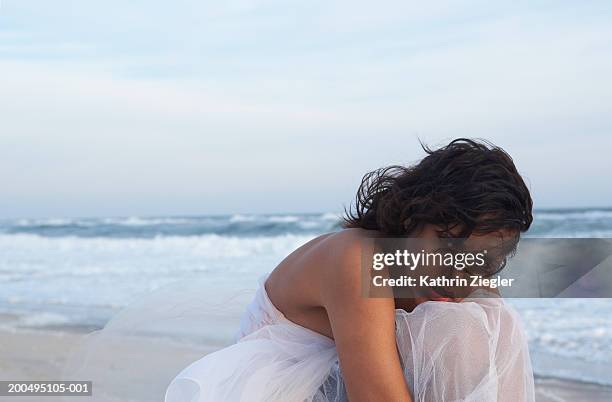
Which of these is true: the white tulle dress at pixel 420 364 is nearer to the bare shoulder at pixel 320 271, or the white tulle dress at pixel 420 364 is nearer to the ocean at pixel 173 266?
the bare shoulder at pixel 320 271

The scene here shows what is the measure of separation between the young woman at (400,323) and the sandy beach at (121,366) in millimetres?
859

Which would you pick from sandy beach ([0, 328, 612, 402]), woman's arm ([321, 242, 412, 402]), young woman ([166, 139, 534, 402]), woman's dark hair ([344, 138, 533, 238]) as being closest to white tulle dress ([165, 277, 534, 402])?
young woman ([166, 139, 534, 402])

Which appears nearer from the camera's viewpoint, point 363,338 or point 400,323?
point 363,338

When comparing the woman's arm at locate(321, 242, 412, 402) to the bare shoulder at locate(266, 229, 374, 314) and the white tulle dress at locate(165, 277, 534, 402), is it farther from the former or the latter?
the white tulle dress at locate(165, 277, 534, 402)

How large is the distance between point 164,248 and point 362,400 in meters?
14.1

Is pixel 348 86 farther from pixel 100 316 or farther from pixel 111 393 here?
pixel 111 393

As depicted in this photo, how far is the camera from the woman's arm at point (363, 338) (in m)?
1.86

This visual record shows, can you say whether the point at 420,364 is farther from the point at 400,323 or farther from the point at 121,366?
the point at 121,366

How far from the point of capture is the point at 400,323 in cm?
200

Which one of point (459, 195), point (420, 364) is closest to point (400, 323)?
point (420, 364)

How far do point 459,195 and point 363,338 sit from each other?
43 centimetres

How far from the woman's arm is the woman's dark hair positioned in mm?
166

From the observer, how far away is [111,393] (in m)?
2.87

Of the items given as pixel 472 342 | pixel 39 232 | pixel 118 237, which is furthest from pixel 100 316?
pixel 39 232
